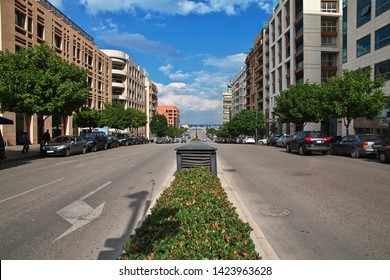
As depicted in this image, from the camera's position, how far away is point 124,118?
5075 cm

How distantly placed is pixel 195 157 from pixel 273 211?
10.1 ft

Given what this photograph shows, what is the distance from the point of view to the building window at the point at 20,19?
30.2 meters

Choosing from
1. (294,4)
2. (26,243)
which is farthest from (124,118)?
(26,243)

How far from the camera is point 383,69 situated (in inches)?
1118

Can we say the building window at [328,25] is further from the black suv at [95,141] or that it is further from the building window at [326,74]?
the black suv at [95,141]

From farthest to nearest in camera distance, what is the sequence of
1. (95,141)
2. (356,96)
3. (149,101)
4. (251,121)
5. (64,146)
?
(149,101)
(251,121)
(95,141)
(356,96)
(64,146)

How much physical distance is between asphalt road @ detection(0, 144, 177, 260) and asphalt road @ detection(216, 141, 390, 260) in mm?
2468

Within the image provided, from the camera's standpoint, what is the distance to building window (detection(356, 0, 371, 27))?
30.5 meters

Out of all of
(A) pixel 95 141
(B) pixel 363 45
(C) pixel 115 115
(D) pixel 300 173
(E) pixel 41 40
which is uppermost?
(E) pixel 41 40

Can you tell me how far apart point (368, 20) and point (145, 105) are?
3189 inches

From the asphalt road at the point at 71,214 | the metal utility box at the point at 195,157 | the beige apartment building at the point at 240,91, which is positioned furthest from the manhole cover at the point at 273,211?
the beige apartment building at the point at 240,91

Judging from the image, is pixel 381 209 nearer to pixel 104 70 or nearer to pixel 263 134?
pixel 104 70

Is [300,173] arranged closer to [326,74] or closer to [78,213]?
[78,213]

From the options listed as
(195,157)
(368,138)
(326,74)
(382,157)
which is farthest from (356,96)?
(326,74)
